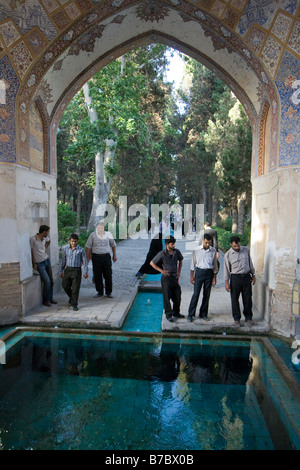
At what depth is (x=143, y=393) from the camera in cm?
354

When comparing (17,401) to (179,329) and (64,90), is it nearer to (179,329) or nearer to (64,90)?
(179,329)

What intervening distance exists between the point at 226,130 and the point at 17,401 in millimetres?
16060

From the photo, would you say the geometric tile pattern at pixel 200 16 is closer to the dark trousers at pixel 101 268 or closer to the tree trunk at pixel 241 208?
the dark trousers at pixel 101 268

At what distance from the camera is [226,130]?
671 inches

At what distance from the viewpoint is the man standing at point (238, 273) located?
5109 millimetres

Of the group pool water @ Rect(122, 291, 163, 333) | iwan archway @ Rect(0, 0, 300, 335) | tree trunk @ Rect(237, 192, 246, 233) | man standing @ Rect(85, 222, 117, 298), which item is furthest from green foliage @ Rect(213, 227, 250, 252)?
man standing @ Rect(85, 222, 117, 298)

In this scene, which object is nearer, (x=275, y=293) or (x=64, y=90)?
(x=275, y=293)

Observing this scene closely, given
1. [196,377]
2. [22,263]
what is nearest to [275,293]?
[196,377]

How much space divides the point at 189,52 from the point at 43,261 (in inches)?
186

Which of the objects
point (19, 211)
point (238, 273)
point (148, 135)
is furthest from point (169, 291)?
point (148, 135)

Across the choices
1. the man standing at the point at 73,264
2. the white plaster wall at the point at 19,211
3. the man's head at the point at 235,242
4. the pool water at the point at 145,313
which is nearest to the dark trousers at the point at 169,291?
the pool water at the point at 145,313

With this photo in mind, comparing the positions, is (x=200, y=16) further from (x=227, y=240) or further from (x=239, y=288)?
(x=227, y=240)

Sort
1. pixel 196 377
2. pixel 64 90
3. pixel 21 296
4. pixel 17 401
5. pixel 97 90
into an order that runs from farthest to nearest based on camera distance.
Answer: pixel 97 90
pixel 64 90
pixel 21 296
pixel 196 377
pixel 17 401

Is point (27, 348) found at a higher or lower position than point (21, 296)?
lower
